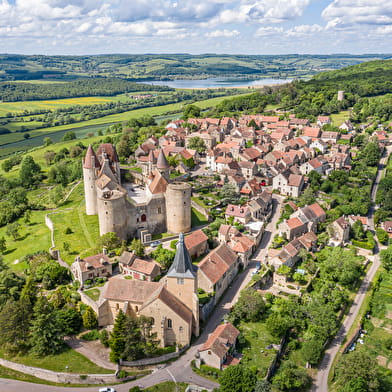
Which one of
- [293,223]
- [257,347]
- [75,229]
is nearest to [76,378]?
[257,347]

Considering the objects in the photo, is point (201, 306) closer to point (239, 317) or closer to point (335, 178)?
point (239, 317)

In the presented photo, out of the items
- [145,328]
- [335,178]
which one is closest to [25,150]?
[335,178]

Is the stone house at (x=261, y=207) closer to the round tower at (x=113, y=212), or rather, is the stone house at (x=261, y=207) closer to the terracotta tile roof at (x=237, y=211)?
the terracotta tile roof at (x=237, y=211)

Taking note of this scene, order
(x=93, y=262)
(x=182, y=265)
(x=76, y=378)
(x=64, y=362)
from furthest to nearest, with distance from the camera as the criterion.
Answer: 1. (x=93, y=262)
2. (x=182, y=265)
3. (x=64, y=362)
4. (x=76, y=378)

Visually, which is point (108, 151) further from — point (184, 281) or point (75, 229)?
point (184, 281)

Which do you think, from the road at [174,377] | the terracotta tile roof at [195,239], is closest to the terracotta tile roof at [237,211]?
the terracotta tile roof at [195,239]
